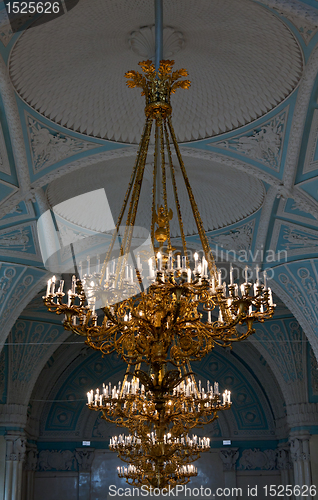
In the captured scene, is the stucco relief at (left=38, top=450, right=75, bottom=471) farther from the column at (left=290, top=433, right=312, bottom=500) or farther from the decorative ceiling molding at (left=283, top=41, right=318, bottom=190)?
the decorative ceiling molding at (left=283, top=41, right=318, bottom=190)

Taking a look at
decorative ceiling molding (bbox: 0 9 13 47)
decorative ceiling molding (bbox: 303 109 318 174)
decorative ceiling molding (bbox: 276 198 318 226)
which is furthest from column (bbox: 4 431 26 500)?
decorative ceiling molding (bbox: 0 9 13 47)

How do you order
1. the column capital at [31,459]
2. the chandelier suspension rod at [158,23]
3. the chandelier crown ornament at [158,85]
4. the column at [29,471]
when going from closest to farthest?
the chandelier crown ornament at [158,85] < the chandelier suspension rod at [158,23] < the column at [29,471] < the column capital at [31,459]

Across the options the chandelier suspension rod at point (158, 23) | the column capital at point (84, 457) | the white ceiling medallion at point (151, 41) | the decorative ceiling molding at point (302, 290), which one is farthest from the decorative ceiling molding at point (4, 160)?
the column capital at point (84, 457)

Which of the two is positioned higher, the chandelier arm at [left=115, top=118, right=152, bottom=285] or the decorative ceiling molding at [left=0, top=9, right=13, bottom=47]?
the decorative ceiling molding at [left=0, top=9, right=13, bottom=47]

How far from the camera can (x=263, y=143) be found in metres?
8.30

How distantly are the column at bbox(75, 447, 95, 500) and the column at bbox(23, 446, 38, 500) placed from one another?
129cm

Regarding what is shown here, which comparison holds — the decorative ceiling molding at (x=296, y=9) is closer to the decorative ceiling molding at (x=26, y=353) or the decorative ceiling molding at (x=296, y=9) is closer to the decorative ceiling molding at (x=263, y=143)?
the decorative ceiling molding at (x=263, y=143)

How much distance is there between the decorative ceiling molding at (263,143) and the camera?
8031 mm

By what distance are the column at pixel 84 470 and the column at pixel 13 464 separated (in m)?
3.01

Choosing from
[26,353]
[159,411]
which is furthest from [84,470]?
[159,411]

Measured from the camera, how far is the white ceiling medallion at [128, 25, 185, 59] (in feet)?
22.6

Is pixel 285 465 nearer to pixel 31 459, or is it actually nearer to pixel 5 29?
pixel 31 459

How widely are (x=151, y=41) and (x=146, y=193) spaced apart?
3.82 m

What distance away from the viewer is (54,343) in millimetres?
14820
